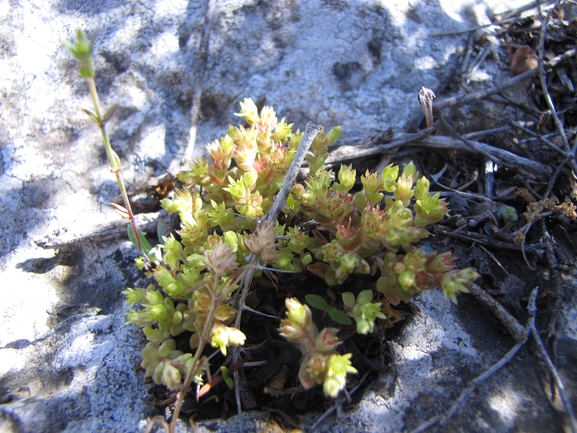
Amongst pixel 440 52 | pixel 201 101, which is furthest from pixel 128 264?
pixel 440 52

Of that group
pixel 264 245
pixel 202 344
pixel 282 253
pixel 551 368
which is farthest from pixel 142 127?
pixel 551 368

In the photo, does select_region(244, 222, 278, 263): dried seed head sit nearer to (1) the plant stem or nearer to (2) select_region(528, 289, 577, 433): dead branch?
(1) the plant stem

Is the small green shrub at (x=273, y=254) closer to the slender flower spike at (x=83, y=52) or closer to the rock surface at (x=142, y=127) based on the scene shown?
the slender flower spike at (x=83, y=52)

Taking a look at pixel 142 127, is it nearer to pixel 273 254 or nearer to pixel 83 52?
pixel 83 52

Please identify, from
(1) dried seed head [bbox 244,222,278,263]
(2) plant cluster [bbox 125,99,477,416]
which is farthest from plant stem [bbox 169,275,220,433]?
(1) dried seed head [bbox 244,222,278,263]

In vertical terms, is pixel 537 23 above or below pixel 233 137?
above

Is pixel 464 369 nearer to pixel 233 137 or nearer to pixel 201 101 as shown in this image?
pixel 233 137
